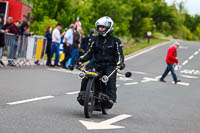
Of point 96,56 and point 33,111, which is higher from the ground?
point 96,56

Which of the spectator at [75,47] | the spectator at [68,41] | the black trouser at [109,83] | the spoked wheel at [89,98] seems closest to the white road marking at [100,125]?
the spoked wheel at [89,98]

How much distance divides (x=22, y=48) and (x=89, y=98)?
39.7ft

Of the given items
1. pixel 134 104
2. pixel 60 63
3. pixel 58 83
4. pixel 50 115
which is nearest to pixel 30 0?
pixel 60 63

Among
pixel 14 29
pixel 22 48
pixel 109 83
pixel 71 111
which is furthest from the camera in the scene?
pixel 22 48

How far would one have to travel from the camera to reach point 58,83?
50.7 ft

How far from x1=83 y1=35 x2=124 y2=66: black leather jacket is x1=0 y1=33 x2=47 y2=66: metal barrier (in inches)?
401

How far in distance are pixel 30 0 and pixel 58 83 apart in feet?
110

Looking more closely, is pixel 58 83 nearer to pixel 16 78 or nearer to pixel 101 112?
Result: pixel 16 78

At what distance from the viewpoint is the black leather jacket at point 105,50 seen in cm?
923

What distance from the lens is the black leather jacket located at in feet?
30.3

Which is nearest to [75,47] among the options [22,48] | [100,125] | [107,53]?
[22,48]

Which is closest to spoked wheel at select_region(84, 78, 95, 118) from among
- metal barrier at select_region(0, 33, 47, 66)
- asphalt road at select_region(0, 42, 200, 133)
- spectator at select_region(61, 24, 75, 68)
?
asphalt road at select_region(0, 42, 200, 133)

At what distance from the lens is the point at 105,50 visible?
30.3 feet

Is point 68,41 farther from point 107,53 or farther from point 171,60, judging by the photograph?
point 107,53
